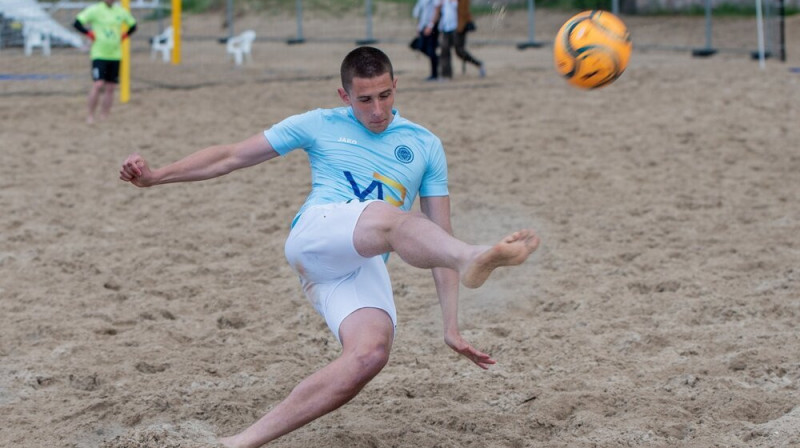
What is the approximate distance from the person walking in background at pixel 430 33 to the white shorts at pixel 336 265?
1136 cm

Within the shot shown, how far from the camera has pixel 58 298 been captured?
568cm

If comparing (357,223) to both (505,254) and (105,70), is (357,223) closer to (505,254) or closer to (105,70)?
Answer: (505,254)

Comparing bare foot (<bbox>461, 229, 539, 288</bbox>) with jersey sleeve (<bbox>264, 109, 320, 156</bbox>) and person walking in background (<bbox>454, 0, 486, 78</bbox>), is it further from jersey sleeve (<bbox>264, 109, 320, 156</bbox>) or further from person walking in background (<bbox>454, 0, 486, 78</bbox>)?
person walking in background (<bbox>454, 0, 486, 78</bbox>)

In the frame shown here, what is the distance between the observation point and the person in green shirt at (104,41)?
37.1 ft

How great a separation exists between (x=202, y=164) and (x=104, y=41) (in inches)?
323

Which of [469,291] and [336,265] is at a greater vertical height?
[336,265]

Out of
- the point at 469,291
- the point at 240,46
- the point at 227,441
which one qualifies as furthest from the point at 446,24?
the point at 227,441

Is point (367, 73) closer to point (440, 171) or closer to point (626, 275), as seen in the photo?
point (440, 171)

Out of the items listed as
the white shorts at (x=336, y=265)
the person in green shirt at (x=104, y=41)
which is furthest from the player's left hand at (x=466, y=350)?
the person in green shirt at (x=104, y=41)

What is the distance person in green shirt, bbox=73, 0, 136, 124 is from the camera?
11.3 m

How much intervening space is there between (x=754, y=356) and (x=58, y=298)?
3672mm

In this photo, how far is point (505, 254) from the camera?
10.2 ft

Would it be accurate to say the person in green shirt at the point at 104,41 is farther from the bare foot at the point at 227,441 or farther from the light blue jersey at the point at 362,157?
the bare foot at the point at 227,441

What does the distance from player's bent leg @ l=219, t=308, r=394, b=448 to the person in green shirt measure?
848cm
